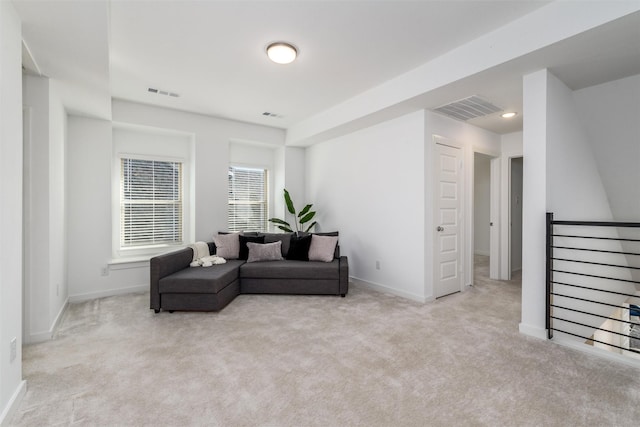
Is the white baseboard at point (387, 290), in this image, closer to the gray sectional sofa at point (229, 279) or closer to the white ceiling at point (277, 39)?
the gray sectional sofa at point (229, 279)

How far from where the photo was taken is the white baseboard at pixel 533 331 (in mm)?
2688

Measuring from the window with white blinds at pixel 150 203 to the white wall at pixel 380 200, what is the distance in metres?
2.56

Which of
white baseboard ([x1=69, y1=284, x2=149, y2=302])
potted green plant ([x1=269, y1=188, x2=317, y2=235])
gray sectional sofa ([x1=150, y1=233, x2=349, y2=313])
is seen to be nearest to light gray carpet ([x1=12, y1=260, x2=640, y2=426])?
gray sectional sofa ([x1=150, y1=233, x2=349, y2=313])

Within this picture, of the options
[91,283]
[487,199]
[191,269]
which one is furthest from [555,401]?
[487,199]

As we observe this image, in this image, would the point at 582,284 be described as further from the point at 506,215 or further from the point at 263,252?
the point at 263,252

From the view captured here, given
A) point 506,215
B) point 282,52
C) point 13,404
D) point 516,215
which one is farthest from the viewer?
point 516,215

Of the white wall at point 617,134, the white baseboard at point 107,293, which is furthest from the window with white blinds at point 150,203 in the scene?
the white wall at point 617,134

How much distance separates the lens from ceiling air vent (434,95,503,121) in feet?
11.5

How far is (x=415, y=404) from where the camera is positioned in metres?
1.84

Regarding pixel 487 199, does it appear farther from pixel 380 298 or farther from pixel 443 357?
pixel 443 357

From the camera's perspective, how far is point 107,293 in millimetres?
4129

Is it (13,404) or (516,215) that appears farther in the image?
(516,215)

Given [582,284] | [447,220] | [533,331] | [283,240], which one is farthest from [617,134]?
[283,240]

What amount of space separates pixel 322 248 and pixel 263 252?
90 cm
